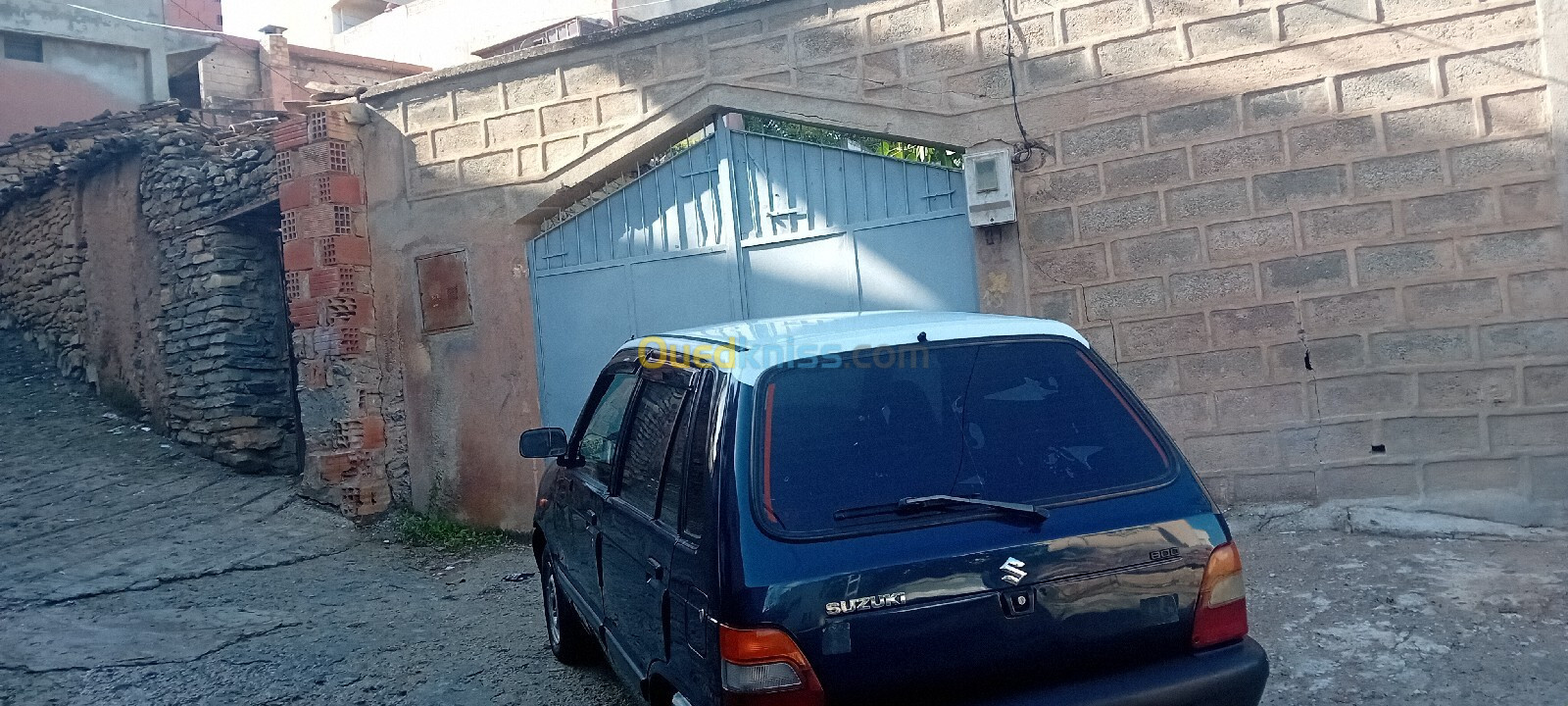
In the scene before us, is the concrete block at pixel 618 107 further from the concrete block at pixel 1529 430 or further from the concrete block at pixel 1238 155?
the concrete block at pixel 1529 430

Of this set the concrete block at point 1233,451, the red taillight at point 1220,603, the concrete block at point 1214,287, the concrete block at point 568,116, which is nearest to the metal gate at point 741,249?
the concrete block at point 568,116

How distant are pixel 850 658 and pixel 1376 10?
15.7ft

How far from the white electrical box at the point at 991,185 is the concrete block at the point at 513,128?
3063 mm

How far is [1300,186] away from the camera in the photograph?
5.42m

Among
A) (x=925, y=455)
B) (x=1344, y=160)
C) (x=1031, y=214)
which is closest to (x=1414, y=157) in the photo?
(x=1344, y=160)

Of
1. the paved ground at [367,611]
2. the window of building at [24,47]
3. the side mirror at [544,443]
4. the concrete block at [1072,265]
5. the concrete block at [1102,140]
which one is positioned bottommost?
the paved ground at [367,611]

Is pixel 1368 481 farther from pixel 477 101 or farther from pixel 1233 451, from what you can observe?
pixel 477 101

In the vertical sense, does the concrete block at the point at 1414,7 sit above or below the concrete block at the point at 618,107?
below

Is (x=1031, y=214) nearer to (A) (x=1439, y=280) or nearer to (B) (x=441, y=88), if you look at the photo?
(A) (x=1439, y=280)

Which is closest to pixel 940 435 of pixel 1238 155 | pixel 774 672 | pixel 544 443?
pixel 774 672

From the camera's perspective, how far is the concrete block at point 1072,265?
19.0 feet

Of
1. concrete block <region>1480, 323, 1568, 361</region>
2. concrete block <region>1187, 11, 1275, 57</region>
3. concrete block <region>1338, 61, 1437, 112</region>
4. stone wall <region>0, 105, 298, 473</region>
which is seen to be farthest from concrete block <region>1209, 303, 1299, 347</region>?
stone wall <region>0, 105, 298, 473</region>

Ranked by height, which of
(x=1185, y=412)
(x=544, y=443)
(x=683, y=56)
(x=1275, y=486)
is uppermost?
(x=683, y=56)

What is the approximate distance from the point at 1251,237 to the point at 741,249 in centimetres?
298
